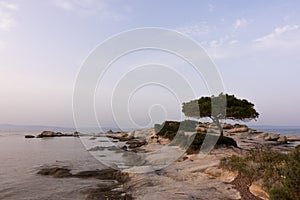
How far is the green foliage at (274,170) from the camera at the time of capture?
9.08m

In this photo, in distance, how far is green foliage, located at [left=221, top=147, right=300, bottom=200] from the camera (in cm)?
908

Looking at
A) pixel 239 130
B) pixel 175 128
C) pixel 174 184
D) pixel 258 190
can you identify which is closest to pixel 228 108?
pixel 175 128

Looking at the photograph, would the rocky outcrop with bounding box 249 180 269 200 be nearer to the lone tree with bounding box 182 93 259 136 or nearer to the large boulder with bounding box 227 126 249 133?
the lone tree with bounding box 182 93 259 136

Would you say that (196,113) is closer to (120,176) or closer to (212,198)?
(120,176)

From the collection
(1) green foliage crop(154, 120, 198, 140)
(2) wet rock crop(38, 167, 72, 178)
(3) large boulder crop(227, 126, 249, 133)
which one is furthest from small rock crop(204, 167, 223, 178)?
(3) large boulder crop(227, 126, 249, 133)

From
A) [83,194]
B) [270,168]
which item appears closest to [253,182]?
[270,168]

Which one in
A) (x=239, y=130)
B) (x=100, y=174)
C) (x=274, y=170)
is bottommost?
(x=100, y=174)

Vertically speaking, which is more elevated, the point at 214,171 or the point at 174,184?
the point at 214,171

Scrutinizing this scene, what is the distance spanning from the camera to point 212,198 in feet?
38.7

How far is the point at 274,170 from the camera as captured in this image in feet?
39.7

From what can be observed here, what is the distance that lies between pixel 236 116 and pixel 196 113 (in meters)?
6.96

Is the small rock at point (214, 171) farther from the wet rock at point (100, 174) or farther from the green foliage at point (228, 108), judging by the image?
the green foliage at point (228, 108)

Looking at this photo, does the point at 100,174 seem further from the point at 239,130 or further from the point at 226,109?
the point at 239,130

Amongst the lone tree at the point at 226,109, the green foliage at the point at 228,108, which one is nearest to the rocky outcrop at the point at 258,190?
the lone tree at the point at 226,109
